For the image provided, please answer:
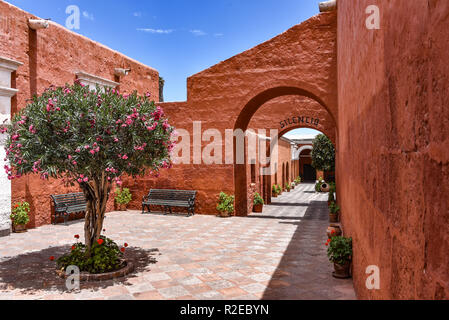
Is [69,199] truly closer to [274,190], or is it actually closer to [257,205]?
[257,205]

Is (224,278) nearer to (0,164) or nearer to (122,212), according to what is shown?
(0,164)

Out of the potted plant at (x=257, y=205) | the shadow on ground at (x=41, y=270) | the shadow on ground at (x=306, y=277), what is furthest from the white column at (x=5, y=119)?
the potted plant at (x=257, y=205)

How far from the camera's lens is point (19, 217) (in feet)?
26.5

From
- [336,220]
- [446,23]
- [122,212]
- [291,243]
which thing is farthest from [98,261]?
[336,220]

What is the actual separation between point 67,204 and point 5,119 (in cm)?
297

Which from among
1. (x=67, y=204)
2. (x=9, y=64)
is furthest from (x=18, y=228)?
(x=9, y=64)

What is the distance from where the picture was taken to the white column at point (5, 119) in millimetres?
7824

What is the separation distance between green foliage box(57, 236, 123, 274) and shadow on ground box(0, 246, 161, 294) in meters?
0.24

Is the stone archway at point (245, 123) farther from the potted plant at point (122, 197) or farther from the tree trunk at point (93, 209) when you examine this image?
the tree trunk at point (93, 209)

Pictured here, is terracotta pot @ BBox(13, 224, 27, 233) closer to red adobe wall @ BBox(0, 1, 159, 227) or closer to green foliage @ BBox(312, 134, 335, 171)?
red adobe wall @ BBox(0, 1, 159, 227)

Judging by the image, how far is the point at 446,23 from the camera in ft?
3.83

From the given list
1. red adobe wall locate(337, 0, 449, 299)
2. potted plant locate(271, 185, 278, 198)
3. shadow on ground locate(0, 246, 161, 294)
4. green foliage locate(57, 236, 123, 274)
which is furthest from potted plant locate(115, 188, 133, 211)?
red adobe wall locate(337, 0, 449, 299)

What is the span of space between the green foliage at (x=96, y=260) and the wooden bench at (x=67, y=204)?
4363mm

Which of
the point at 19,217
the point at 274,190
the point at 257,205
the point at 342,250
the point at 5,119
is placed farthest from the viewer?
the point at 274,190
